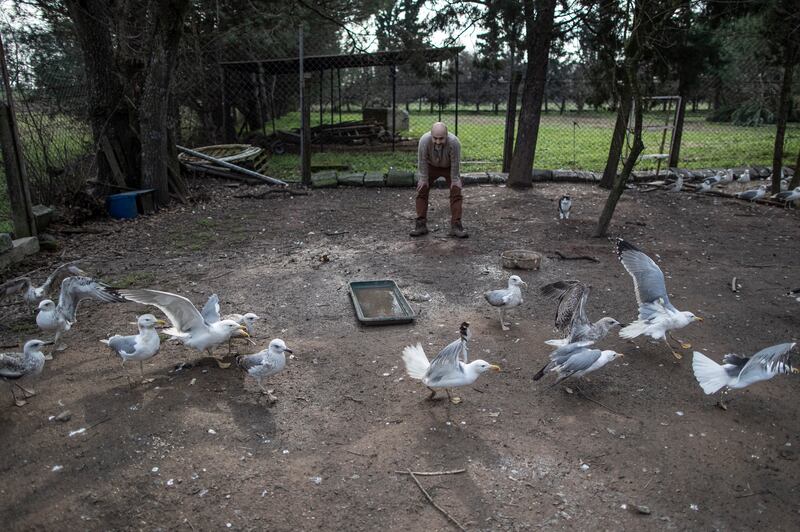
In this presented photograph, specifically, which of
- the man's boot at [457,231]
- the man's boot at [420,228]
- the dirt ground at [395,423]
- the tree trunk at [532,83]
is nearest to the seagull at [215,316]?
the dirt ground at [395,423]

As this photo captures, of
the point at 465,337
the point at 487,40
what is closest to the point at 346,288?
the point at 465,337

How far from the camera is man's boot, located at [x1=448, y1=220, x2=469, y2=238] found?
8.02 metres

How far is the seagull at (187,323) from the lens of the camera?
430 centimetres

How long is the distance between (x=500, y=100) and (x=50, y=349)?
789 inches

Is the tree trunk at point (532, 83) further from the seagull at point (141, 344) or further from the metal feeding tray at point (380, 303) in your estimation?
the seagull at point (141, 344)

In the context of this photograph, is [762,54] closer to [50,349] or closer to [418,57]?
[418,57]

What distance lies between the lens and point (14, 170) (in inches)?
273

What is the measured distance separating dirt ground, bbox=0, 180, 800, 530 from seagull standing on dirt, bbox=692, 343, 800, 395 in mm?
259

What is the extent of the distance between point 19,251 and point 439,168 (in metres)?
5.36

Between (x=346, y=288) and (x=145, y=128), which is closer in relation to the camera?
(x=346, y=288)

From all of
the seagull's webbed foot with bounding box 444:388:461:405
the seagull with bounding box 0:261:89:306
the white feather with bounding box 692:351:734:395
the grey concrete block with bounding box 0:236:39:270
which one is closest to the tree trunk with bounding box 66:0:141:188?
the grey concrete block with bounding box 0:236:39:270

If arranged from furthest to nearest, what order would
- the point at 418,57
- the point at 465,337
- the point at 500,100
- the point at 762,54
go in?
the point at 500,100 → the point at 762,54 → the point at 418,57 → the point at 465,337

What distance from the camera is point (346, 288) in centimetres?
620

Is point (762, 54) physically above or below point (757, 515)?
above
